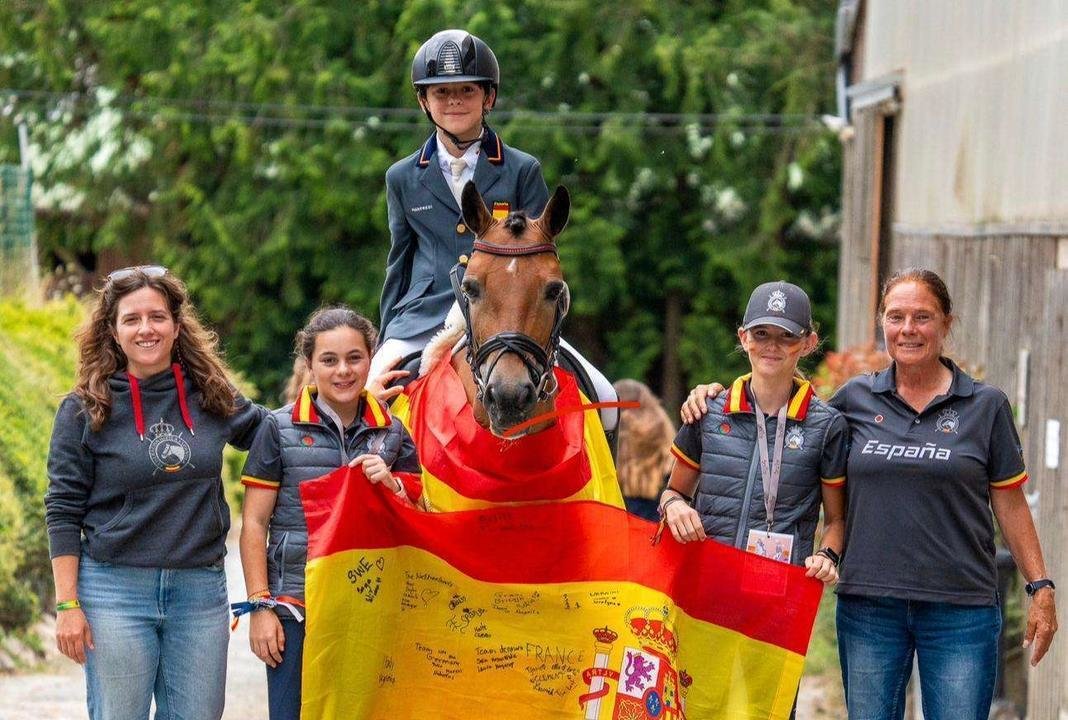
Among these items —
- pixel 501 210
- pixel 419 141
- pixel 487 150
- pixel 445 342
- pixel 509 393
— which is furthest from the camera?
pixel 419 141

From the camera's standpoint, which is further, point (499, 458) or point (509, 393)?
point (499, 458)

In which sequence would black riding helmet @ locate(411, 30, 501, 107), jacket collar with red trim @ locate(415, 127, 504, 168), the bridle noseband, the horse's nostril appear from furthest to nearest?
jacket collar with red trim @ locate(415, 127, 504, 168) → black riding helmet @ locate(411, 30, 501, 107) → the bridle noseband → the horse's nostril

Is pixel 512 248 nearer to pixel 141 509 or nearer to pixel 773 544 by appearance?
pixel 773 544

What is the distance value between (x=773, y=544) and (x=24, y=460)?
21.1 feet

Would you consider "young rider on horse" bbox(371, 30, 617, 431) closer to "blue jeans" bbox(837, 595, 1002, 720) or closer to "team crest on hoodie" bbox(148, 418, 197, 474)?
"team crest on hoodie" bbox(148, 418, 197, 474)

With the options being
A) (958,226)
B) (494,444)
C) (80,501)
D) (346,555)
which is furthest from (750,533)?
(958,226)

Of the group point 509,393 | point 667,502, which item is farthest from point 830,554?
point 509,393

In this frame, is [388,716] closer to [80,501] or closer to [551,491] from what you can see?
[551,491]

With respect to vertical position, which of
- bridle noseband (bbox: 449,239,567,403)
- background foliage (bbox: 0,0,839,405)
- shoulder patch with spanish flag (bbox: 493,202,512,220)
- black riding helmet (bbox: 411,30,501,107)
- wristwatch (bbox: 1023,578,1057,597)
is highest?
background foliage (bbox: 0,0,839,405)

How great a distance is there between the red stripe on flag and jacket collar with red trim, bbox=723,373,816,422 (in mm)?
470

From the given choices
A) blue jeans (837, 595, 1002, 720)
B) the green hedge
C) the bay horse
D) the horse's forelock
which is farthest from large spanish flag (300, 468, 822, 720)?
the green hedge

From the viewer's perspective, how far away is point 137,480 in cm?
485

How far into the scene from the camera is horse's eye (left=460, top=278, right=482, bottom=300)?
5020 millimetres

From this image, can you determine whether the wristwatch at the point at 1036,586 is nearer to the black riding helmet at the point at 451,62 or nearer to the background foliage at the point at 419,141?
the black riding helmet at the point at 451,62
